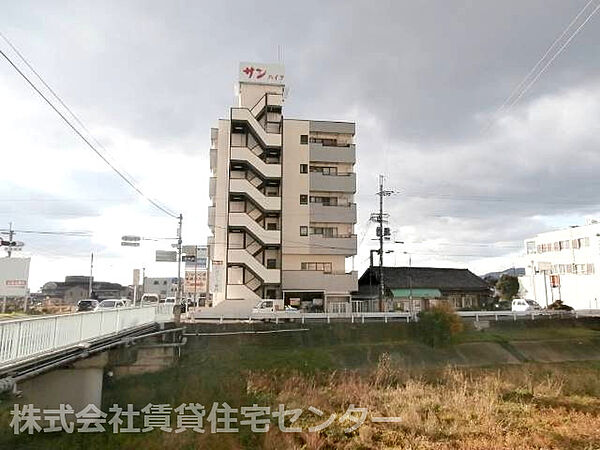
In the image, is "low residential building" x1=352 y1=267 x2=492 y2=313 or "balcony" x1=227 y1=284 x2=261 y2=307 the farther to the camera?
"low residential building" x1=352 y1=267 x2=492 y2=313

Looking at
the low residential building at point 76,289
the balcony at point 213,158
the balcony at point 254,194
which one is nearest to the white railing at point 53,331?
the balcony at point 254,194

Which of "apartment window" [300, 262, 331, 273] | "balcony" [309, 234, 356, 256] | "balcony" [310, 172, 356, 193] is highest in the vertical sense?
"balcony" [310, 172, 356, 193]

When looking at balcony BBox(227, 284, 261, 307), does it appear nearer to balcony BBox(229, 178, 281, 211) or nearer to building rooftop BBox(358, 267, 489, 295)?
balcony BBox(229, 178, 281, 211)

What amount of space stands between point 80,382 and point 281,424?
19.3 feet

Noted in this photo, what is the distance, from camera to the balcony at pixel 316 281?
4119 cm

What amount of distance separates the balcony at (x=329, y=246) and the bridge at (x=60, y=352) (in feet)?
86.6

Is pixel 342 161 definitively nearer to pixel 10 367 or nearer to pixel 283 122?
pixel 283 122

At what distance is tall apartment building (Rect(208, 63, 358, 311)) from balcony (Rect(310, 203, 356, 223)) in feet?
0.32

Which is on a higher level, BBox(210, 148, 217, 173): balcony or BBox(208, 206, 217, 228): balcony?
BBox(210, 148, 217, 173): balcony

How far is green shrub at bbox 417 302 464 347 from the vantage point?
28.7m

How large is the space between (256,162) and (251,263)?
9364 millimetres

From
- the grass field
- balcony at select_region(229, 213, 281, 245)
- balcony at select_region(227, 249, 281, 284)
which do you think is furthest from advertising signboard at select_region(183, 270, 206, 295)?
Answer: balcony at select_region(229, 213, 281, 245)

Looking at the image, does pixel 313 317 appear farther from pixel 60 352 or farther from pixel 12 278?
pixel 12 278

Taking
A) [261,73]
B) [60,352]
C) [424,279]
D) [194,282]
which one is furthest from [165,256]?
[424,279]
